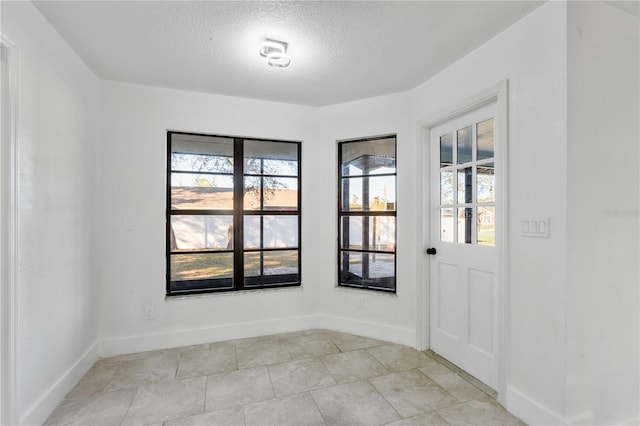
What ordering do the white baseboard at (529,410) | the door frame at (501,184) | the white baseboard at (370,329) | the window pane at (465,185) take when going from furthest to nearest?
the white baseboard at (370,329)
the window pane at (465,185)
the door frame at (501,184)
the white baseboard at (529,410)

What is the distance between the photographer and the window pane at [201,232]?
3207 mm

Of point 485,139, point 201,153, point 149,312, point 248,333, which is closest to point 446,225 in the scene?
point 485,139

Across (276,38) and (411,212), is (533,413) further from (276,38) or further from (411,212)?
(276,38)

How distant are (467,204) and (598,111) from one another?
3.30 feet

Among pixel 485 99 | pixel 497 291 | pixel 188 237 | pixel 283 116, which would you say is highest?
pixel 283 116

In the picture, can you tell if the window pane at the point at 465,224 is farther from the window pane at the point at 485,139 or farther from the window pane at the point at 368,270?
the window pane at the point at 368,270

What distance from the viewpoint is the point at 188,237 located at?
3.23 meters

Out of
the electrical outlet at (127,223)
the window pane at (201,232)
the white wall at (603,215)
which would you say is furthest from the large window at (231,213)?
the white wall at (603,215)

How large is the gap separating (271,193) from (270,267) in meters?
0.82

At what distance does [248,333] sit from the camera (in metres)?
3.35

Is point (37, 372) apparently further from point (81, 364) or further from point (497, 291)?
point (497, 291)

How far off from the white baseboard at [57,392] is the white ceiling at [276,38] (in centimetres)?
239

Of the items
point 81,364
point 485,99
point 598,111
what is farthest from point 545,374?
point 81,364

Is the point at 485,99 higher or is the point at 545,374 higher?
the point at 485,99
